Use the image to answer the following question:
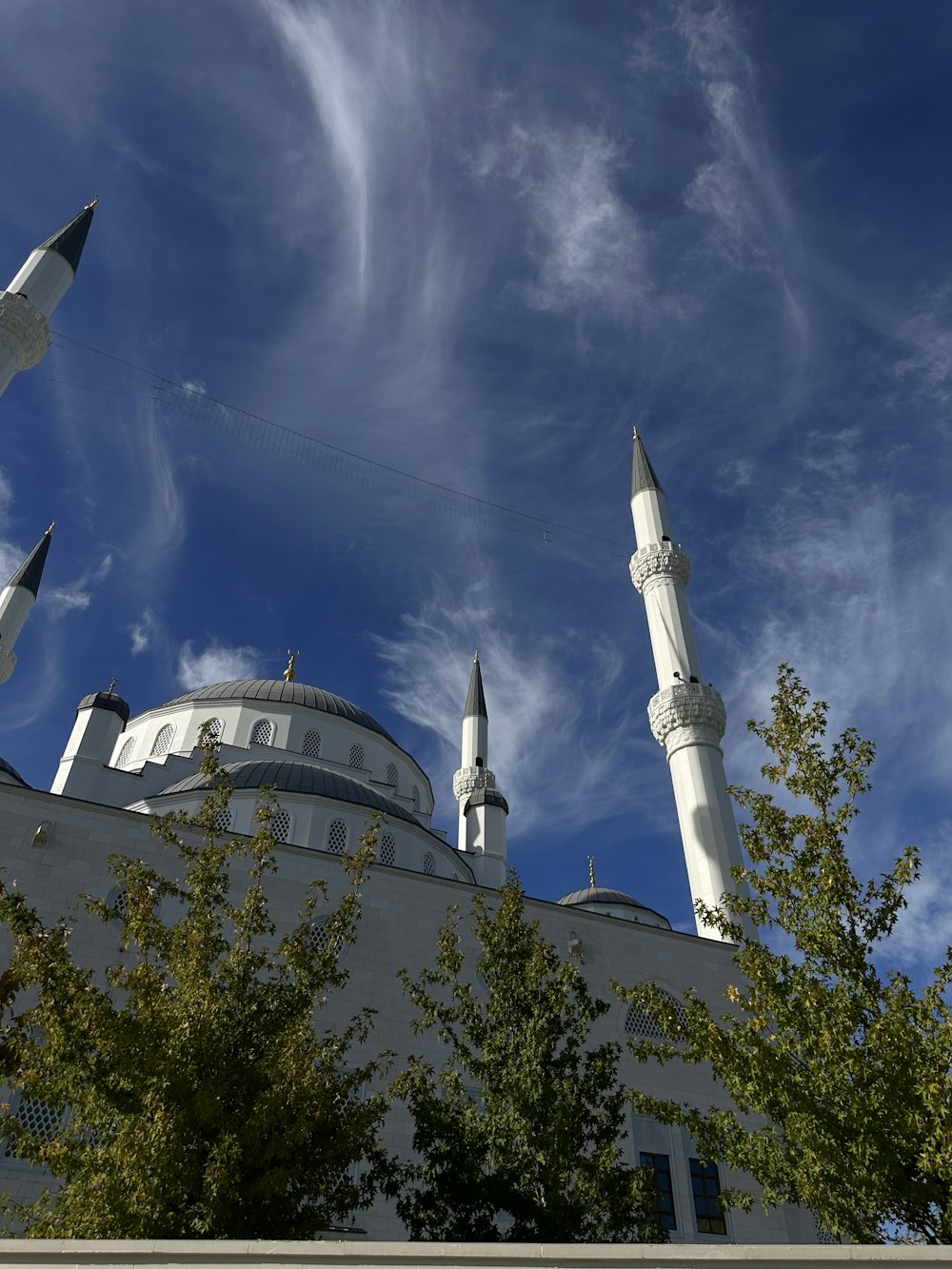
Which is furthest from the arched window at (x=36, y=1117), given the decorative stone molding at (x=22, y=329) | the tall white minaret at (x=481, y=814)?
the decorative stone molding at (x=22, y=329)

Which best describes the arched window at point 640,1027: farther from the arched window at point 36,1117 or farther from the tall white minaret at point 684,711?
the arched window at point 36,1117

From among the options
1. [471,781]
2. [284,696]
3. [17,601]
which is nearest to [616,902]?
[471,781]

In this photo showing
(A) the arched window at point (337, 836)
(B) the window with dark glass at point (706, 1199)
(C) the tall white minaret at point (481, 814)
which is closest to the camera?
(B) the window with dark glass at point (706, 1199)

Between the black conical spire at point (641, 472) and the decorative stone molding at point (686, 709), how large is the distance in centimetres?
804

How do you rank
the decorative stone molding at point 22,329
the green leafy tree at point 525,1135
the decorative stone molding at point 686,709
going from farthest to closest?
the decorative stone molding at point 686,709 < the decorative stone molding at point 22,329 < the green leafy tree at point 525,1135

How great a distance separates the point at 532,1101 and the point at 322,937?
7043 millimetres

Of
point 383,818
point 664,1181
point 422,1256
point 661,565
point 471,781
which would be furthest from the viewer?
point 471,781

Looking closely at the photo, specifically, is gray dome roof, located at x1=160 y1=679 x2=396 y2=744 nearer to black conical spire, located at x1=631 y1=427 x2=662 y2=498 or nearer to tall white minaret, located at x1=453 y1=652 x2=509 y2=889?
tall white minaret, located at x1=453 y1=652 x2=509 y2=889

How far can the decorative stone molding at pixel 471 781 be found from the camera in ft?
108

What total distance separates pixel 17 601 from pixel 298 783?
45.0ft

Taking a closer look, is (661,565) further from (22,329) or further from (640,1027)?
(22,329)

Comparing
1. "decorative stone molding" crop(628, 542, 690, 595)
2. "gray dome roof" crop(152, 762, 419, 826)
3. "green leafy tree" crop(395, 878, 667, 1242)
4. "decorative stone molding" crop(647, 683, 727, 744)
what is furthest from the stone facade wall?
"decorative stone molding" crop(628, 542, 690, 595)

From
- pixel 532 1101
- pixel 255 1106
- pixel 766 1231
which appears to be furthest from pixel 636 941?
pixel 255 1106

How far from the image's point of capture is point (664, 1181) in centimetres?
1437
